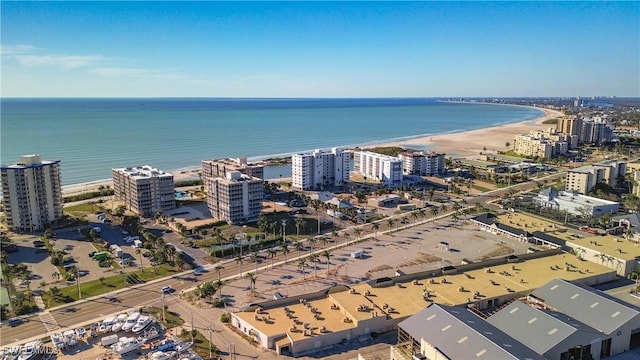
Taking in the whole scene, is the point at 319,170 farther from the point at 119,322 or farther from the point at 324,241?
the point at 119,322

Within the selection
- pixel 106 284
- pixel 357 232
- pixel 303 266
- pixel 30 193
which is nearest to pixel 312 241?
pixel 357 232

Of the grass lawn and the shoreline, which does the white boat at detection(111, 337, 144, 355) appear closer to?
the grass lawn

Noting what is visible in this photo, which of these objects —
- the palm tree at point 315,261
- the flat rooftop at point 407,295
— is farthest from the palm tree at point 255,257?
the flat rooftop at point 407,295

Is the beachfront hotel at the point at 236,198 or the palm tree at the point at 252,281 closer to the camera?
the palm tree at the point at 252,281

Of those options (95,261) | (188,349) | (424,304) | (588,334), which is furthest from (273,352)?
(95,261)

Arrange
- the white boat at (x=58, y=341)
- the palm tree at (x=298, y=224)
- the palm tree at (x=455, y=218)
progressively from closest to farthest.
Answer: the white boat at (x=58, y=341) → the palm tree at (x=298, y=224) → the palm tree at (x=455, y=218)

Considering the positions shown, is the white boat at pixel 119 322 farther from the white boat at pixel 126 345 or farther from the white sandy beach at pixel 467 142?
the white sandy beach at pixel 467 142

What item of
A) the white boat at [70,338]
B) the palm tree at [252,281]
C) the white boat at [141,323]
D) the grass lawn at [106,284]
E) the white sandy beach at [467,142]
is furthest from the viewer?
the white sandy beach at [467,142]

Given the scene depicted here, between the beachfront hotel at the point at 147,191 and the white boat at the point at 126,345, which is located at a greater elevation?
the beachfront hotel at the point at 147,191
